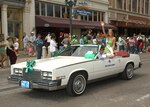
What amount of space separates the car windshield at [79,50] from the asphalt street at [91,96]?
1082mm

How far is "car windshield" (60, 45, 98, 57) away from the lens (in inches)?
334

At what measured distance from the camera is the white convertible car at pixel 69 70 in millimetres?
6855

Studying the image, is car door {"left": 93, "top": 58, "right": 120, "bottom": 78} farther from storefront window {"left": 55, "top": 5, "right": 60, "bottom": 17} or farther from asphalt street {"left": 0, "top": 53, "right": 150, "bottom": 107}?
storefront window {"left": 55, "top": 5, "right": 60, "bottom": 17}

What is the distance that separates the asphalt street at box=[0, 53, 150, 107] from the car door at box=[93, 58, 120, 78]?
45cm

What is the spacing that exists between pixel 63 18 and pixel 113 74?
61.6ft

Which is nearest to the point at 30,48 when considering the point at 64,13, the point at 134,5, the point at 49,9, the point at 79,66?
the point at 49,9

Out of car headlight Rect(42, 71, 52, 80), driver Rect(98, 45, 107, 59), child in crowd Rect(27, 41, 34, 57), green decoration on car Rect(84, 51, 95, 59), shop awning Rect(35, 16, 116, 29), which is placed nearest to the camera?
car headlight Rect(42, 71, 52, 80)

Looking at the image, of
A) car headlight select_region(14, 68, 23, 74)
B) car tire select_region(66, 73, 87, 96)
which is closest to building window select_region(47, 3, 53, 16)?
car headlight select_region(14, 68, 23, 74)

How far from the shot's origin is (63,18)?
27078 mm

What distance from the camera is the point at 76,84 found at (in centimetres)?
735

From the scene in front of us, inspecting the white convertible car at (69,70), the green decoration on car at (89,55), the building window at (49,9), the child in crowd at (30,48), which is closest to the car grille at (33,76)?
the white convertible car at (69,70)

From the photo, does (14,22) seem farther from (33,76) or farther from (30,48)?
(33,76)

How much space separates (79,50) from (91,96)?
68.7 inches

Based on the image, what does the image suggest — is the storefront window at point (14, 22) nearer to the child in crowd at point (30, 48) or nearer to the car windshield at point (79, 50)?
the child in crowd at point (30, 48)
